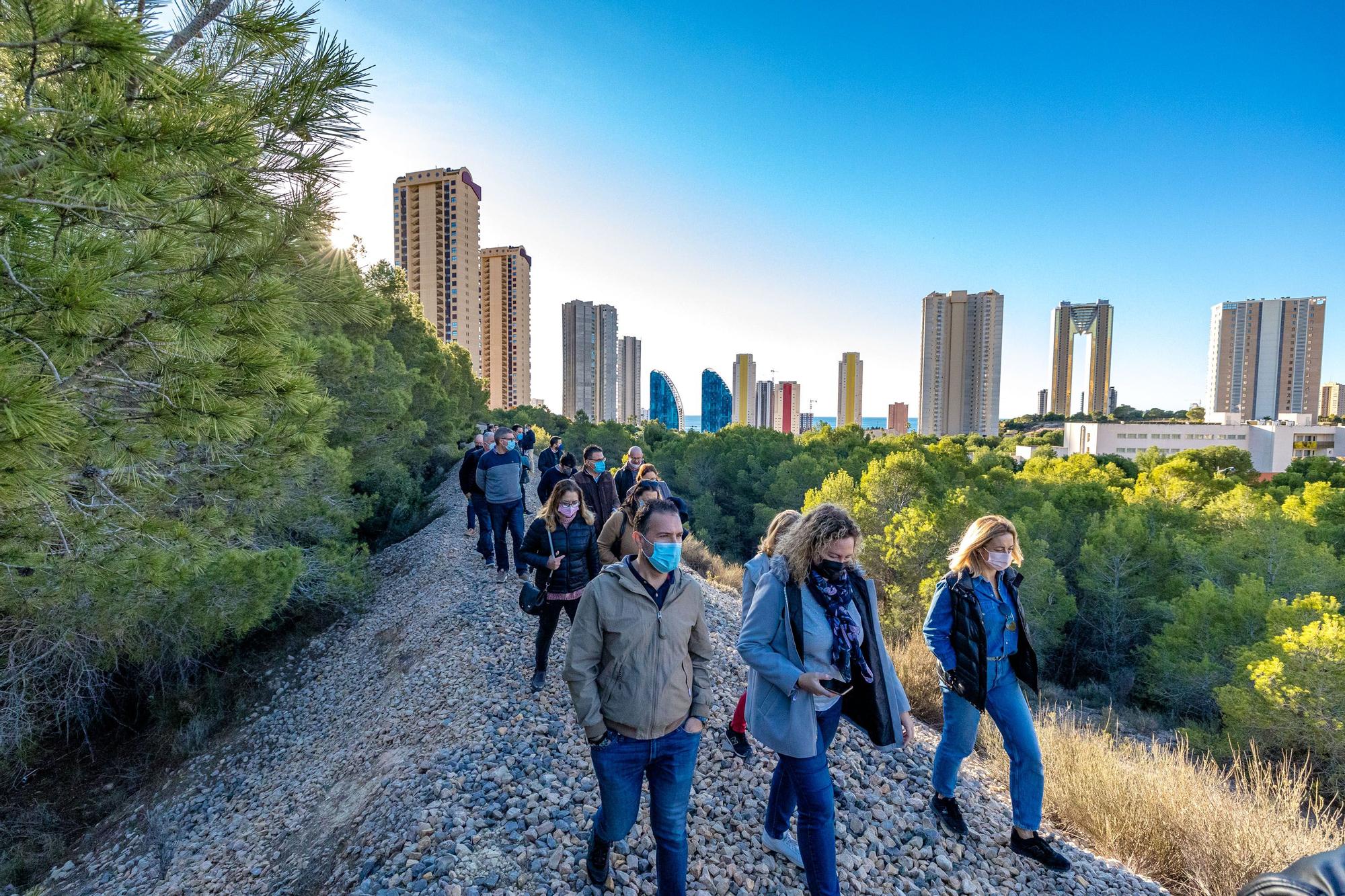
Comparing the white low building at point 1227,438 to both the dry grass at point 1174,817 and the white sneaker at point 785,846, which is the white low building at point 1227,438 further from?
the white sneaker at point 785,846

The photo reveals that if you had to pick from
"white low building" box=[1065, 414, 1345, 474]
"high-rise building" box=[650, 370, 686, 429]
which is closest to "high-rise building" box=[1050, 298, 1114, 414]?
"white low building" box=[1065, 414, 1345, 474]

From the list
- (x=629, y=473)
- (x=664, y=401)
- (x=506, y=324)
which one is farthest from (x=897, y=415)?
(x=629, y=473)

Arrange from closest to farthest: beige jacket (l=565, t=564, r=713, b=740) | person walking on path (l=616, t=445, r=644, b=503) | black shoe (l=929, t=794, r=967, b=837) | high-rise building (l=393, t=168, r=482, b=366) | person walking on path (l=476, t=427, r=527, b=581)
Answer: beige jacket (l=565, t=564, r=713, b=740) → black shoe (l=929, t=794, r=967, b=837) → person walking on path (l=476, t=427, r=527, b=581) → person walking on path (l=616, t=445, r=644, b=503) → high-rise building (l=393, t=168, r=482, b=366)

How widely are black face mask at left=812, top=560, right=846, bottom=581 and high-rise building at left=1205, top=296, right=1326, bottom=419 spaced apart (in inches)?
4431

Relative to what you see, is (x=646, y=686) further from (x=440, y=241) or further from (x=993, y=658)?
(x=440, y=241)

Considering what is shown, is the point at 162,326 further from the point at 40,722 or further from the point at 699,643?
the point at 40,722

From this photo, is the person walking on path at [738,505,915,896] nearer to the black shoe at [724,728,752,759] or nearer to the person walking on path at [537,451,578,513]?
the black shoe at [724,728,752,759]

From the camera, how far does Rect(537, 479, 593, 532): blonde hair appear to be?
14.4 feet

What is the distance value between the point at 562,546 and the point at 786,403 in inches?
4308

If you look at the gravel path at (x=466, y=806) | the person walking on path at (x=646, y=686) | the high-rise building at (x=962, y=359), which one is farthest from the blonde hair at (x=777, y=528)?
the high-rise building at (x=962, y=359)

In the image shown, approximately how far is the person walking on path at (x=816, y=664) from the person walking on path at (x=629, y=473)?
4.71m

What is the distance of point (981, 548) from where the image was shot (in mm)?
3082

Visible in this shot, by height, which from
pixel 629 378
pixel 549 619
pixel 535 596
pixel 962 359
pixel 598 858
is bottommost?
pixel 598 858

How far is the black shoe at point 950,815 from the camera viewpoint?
3381mm
